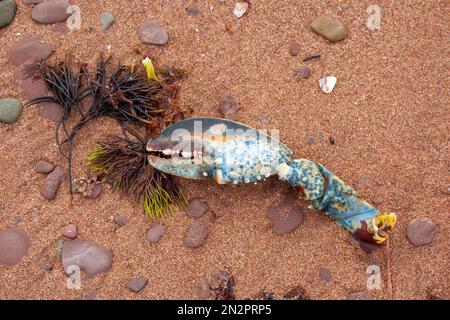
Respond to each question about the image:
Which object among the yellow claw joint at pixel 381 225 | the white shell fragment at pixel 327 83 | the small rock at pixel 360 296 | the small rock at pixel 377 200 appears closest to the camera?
the yellow claw joint at pixel 381 225

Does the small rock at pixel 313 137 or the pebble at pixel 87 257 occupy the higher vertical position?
the small rock at pixel 313 137

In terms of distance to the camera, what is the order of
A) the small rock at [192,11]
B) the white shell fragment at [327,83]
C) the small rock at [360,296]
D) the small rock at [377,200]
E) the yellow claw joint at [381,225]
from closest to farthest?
the yellow claw joint at [381,225] < the small rock at [360,296] < the small rock at [377,200] < the white shell fragment at [327,83] < the small rock at [192,11]

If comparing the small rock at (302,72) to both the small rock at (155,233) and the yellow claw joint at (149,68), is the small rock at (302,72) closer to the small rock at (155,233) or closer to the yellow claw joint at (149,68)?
the yellow claw joint at (149,68)

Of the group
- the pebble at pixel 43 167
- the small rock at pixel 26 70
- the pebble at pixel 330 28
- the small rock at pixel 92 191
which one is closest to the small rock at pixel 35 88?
the small rock at pixel 26 70

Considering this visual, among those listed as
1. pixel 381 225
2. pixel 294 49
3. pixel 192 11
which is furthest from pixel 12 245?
pixel 381 225

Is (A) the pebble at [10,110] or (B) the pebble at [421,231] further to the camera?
(A) the pebble at [10,110]

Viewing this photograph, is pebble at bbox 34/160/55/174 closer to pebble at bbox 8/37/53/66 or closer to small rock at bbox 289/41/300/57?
pebble at bbox 8/37/53/66

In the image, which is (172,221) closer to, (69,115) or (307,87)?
(69,115)
